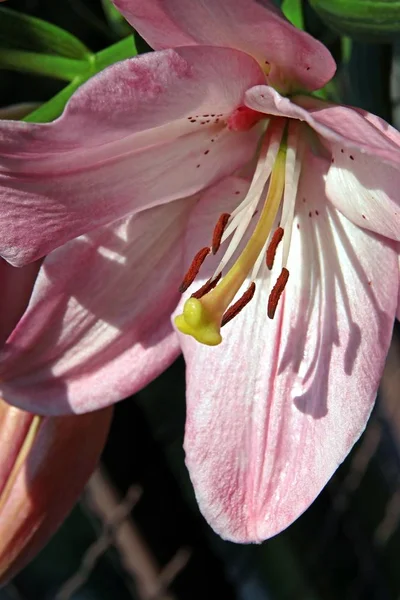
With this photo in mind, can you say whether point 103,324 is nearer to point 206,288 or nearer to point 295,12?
point 206,288

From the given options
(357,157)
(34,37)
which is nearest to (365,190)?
(357,157)

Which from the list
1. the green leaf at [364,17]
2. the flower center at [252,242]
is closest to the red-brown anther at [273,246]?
the flower center at [252,242]

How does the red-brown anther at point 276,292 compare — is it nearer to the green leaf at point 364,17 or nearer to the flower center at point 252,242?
the flower center at point 252,242

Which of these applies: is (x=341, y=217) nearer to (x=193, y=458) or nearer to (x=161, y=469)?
(x=193, y=458)

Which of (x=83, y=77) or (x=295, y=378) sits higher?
(x=83, y=77)

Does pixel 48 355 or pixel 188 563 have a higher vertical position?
pixel 48 355

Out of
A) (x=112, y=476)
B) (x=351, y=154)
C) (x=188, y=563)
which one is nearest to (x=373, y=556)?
(x=188, y=563)
